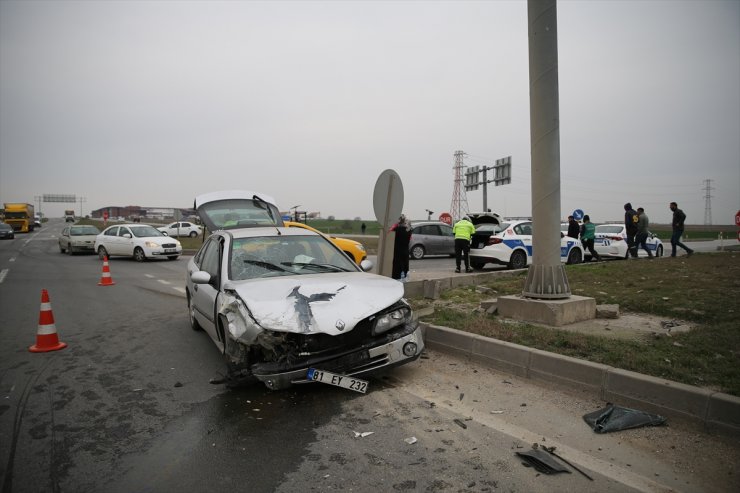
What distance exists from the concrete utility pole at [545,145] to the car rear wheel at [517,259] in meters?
8.38

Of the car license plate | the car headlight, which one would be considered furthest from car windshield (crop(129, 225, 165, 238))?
the car license plate

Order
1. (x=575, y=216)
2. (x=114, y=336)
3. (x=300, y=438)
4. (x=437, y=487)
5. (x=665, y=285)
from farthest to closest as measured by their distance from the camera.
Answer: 1. (x=575, y=216)
2. (x=665, y=285)
3. (x=114, y=336)
4. (x=300, y=438)
5. (x=437, y=487)

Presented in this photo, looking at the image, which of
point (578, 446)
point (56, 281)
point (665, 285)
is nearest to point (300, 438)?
point (578, 446)

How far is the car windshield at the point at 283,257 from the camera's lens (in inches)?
205

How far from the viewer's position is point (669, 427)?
3.54 metres

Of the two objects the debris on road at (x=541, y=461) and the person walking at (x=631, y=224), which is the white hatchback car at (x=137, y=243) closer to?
the person walking at (x=631, y=224)

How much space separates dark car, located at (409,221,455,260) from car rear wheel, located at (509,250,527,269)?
20.2 ft

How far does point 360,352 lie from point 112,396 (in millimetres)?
2424

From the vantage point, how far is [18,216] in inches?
2099

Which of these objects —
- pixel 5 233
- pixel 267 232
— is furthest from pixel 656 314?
pixel 5 233

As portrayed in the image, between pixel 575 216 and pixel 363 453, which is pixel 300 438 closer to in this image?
pixel 363 453

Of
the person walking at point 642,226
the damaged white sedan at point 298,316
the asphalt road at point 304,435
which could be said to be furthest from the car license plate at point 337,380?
the person walking at point 642,226

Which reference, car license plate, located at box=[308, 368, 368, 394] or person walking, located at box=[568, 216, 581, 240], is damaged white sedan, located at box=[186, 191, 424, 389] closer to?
car license plate, located at box=[308, 368, 368, 394]

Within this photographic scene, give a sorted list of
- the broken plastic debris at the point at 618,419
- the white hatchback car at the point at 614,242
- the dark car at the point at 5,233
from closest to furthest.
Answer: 1. the broken plastic debris at the point at 618,419
2. the white hatchback car at the point at 614,242
3. the dark car at the point at 5,233
